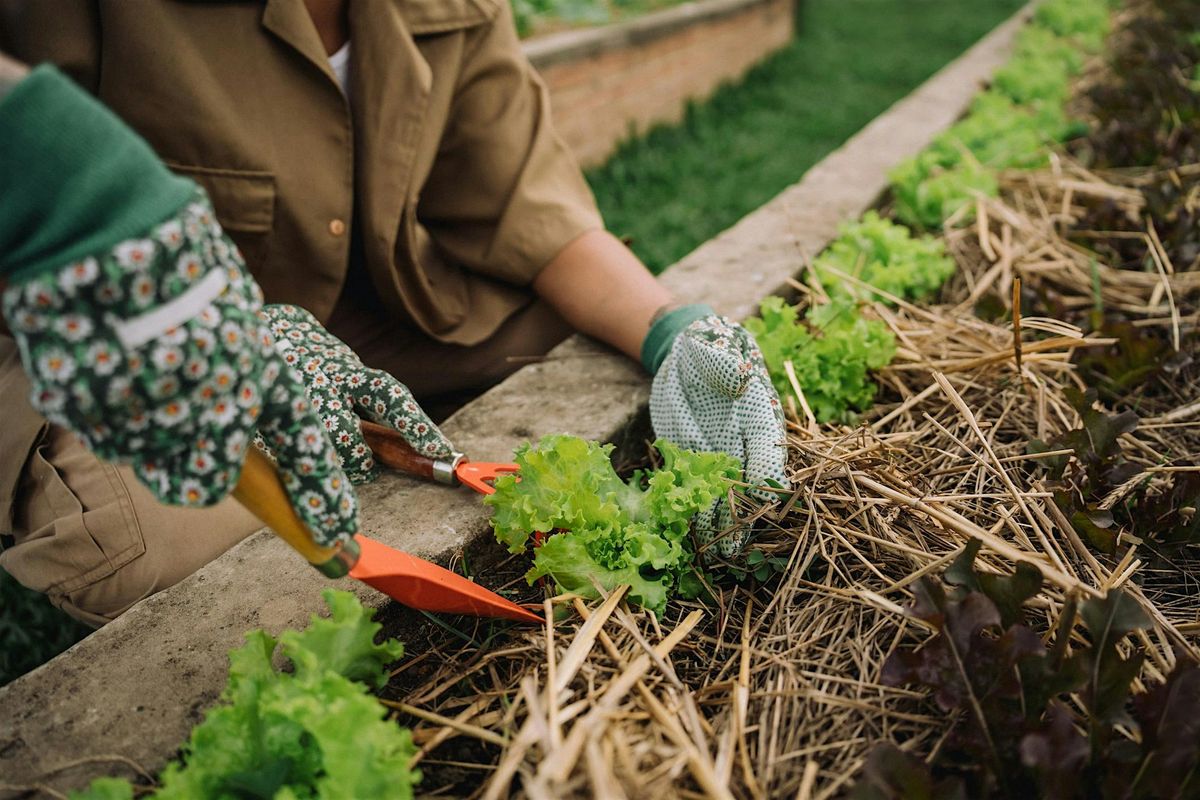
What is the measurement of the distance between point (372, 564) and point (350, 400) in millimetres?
548

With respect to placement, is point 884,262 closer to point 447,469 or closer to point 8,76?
point 447,469

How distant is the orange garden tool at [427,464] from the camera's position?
176 centimetres

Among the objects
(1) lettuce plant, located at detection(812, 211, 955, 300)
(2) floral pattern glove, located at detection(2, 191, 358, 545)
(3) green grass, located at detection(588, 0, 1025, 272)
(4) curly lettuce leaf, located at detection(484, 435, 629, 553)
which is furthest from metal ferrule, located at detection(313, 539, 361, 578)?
(3) green grass, located at detection(588, 0, 1025, 272)

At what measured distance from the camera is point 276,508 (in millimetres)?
1185

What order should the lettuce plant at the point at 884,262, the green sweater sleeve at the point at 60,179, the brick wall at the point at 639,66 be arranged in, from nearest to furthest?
the green sweater sleeve at the point at 60,179 < the lettuce plant at the point at 884,262 < the brick wall at the point at 639,66

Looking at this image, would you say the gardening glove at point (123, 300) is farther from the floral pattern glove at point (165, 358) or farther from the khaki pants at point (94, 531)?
the khaki pants at point (94, 531)

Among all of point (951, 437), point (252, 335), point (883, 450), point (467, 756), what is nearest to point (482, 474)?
point (467, 756)

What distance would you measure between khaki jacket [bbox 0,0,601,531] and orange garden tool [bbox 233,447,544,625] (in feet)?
2.84

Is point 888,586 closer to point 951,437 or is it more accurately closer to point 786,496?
point 786,496

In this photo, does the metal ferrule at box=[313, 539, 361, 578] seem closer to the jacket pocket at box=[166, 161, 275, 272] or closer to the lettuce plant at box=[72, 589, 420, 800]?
the lettuce plant at box=[72, 589, 420, 800]

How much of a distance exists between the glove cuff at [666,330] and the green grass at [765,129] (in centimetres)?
164

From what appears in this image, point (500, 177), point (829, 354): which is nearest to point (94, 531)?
point (500, 177)

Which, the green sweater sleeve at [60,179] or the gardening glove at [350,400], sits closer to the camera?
the green sweater sleeve at [60,179]

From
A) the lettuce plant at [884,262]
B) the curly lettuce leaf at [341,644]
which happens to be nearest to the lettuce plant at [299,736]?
the curly lettuce leaf at [341,644]
